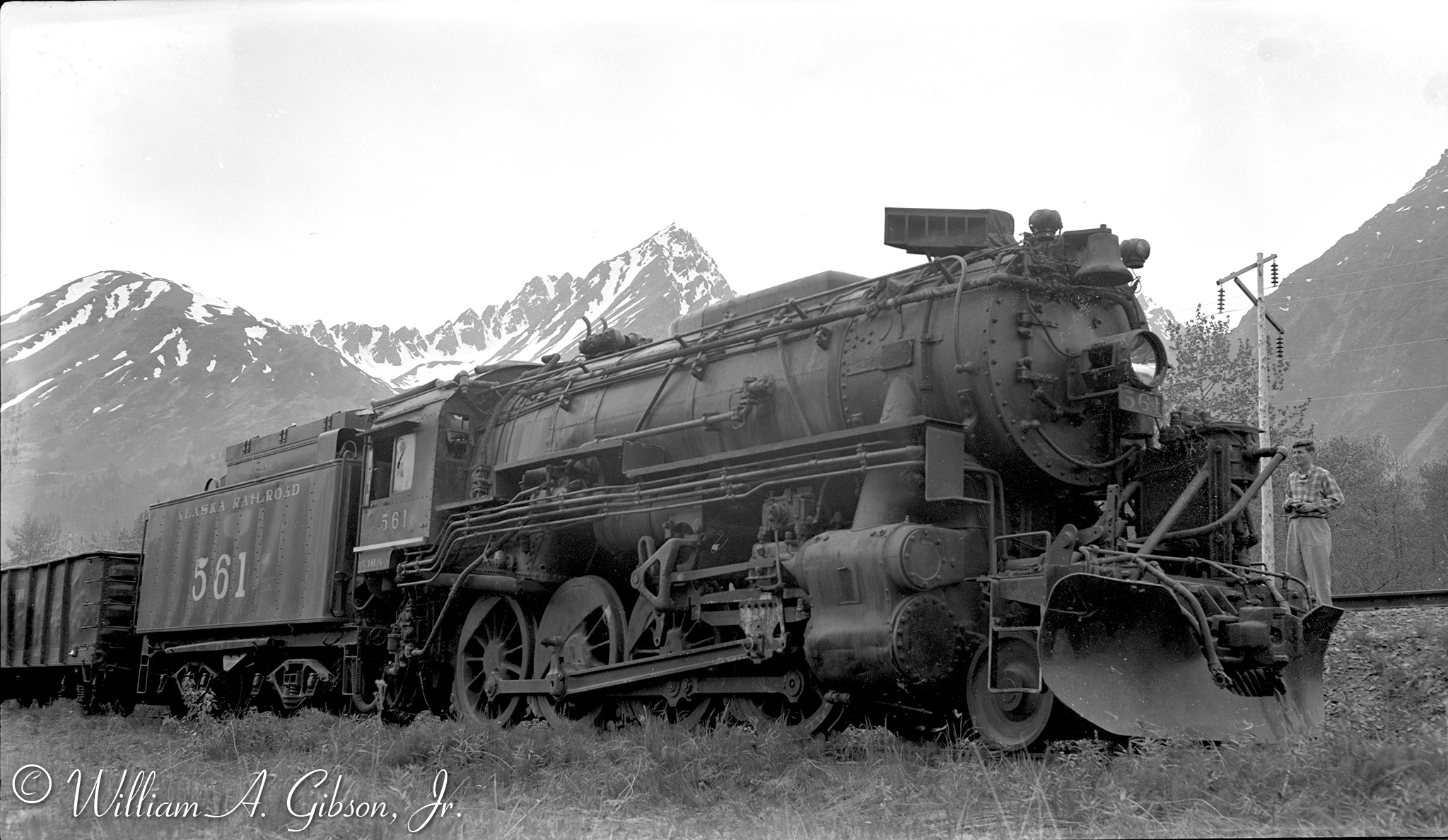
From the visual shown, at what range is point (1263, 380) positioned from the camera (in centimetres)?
2348

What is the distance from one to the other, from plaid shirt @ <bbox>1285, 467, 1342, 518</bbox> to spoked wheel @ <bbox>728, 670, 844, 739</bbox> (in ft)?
15.5

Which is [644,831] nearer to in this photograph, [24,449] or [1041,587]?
[1041,587]

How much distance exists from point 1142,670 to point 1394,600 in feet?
17.5

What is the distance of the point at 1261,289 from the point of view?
25.6 m

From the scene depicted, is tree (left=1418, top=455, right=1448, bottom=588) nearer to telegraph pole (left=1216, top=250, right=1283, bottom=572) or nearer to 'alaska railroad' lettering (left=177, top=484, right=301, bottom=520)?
telegraph pole (left=1216, top=250, right=1283, bottom=572)

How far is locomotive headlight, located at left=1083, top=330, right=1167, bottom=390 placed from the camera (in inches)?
306

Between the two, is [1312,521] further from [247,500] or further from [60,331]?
[60,331]

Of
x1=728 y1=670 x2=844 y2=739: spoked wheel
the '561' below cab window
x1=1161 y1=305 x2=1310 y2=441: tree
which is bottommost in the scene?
x1=728 y1=670 x2=844 y2=739: spoked wheel

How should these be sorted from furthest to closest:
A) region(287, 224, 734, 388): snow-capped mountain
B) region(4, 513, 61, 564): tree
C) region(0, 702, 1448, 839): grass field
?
region(287, 224, 734, 388): snow-capped mountain < region(4, 513, 61, 564): tree < region(0, 702, 1448, 839): grass field

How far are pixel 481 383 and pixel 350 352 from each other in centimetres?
14455

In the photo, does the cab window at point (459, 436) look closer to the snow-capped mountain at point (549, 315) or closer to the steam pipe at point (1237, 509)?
the steam pipe at point (1237, 509)

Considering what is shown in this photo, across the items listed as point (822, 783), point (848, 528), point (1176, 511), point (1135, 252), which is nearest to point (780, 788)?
point (822, 783)

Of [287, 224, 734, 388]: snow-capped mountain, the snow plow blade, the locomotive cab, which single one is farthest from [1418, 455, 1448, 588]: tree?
[287, 224, 734, 388]: snow-capped mountain

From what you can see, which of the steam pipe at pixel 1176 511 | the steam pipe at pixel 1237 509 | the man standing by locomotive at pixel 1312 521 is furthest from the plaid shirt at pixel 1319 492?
the steam pipe at pixel 1176 511
